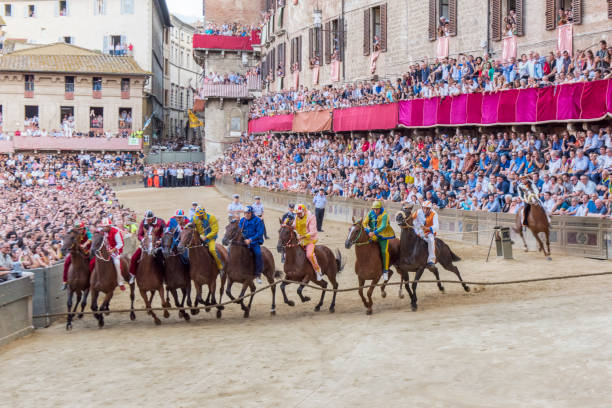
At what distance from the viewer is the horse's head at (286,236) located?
46.6 ft

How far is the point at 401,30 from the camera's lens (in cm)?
3475

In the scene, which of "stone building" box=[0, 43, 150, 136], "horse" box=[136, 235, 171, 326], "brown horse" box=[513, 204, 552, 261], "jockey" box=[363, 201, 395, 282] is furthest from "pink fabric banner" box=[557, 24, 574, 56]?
"stone building" box=[0, 43, 150, 136]

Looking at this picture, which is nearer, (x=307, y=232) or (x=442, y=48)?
(x=307, y=232)

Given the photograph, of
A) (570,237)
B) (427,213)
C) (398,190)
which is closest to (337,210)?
(398,190)

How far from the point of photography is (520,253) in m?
20.2

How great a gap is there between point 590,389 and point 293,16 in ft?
145

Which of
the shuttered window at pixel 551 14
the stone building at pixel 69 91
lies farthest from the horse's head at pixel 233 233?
the stone building at pixel 69 91

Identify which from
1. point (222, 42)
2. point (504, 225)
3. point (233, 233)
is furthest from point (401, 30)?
point (222, 42)

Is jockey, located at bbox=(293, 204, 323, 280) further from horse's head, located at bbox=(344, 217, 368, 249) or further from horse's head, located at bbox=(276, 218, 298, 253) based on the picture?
horse's head, located at bbox=(344, 217, 368, 249)

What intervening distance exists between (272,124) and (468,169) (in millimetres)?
24904

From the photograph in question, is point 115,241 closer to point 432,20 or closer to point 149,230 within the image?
point 149,230

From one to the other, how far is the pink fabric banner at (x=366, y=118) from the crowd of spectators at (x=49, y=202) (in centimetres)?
1183

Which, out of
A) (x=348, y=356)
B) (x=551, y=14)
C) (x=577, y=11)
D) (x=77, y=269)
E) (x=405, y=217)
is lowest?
(x=348, y=356)

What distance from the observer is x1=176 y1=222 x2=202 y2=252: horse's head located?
44.9 ft
